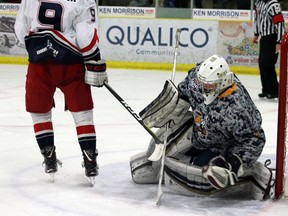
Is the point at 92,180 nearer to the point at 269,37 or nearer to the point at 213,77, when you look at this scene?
the point at 213,77

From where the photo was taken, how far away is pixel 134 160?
347 cm

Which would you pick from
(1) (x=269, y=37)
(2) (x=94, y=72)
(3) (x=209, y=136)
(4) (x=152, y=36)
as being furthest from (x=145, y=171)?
(4) (x=152, y=36)

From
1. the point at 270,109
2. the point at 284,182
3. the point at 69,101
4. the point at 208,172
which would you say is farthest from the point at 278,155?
the point at 270,109

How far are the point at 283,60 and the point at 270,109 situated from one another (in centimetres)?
273

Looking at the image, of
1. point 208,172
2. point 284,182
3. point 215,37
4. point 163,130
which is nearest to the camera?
point 208,172

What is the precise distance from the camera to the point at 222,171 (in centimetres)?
295

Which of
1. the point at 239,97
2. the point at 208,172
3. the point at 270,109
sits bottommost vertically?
the point at 270,109

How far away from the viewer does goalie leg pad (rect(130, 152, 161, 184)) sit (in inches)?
134

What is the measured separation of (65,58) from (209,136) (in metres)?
0.71

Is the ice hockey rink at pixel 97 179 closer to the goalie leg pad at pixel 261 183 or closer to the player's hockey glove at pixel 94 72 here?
the goalie leg pad at pixel 261 183

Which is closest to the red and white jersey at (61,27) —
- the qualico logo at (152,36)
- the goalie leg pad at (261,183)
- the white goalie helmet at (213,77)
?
the white goalie helmet at (213,77)

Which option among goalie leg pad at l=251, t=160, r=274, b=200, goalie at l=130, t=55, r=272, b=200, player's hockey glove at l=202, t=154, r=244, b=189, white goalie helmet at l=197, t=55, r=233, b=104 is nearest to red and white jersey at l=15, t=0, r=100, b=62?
goalie at l=130, t=55, r=272, b=200

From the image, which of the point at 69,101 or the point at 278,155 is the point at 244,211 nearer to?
the point at 278,155

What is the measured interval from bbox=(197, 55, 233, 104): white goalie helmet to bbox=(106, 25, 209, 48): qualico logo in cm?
523
